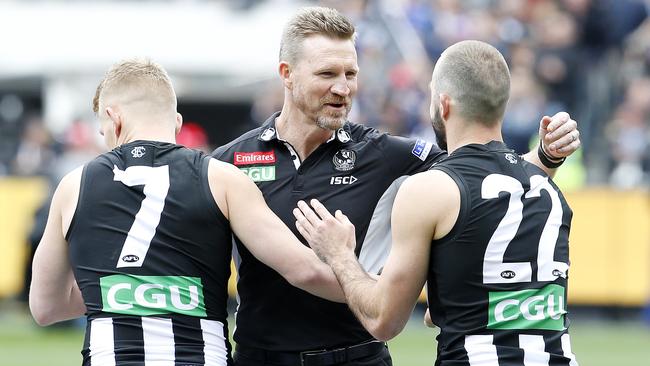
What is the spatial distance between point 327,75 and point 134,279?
147 cm

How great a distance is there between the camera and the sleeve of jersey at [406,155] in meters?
6.17

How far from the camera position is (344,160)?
6.11 meters

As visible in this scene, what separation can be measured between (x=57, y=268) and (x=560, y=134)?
2290mm

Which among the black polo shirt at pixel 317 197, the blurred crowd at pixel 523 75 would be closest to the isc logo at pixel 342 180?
the black polo shirt at pixel 317 197

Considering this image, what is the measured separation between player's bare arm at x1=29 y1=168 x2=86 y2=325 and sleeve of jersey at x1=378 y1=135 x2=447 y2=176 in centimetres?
160

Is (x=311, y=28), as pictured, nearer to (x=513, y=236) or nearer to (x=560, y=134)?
(x=560, y=134)

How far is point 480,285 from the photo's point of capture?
5.00 metres

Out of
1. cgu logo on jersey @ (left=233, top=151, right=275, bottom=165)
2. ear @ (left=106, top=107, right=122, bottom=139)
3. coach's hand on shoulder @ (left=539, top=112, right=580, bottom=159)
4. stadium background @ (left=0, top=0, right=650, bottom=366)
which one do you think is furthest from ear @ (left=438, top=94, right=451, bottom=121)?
stadium background @ (left=0, top=0, right=650, bottom=366)

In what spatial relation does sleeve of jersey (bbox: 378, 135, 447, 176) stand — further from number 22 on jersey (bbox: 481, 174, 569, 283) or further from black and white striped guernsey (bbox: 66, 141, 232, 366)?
black and white striped guernsey (bbox: 66, 141, 232, 366)

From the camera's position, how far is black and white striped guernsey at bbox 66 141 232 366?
5082 millimetres

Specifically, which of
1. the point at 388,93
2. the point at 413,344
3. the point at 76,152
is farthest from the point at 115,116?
the point at 388,93

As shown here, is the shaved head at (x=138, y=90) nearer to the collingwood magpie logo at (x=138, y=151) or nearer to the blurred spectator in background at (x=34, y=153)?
the collingwood magpie logo at (x=138, y=151)

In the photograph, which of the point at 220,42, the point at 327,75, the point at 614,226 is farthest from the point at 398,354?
the point at 220,42

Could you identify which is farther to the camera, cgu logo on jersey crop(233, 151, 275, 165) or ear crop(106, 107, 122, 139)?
cgu logo on jersey crop(233, 151, 275, 165)
